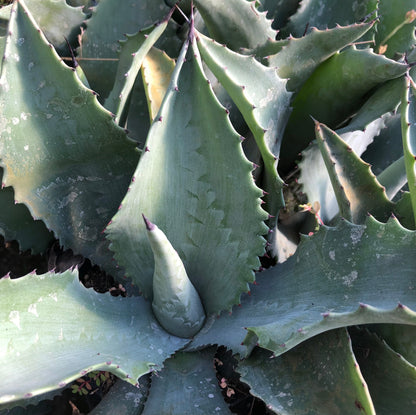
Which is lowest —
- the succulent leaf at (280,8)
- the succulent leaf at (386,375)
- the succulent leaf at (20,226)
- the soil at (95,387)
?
the soil at (95,387)

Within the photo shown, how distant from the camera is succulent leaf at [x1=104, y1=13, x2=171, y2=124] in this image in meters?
0.94

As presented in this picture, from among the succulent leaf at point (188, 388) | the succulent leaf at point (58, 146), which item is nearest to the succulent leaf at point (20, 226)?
the succulent leaf at point (58, 146)

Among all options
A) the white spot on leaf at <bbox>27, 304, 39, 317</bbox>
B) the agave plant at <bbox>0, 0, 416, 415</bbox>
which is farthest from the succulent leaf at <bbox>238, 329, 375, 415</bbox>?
the white spot on leaf at <bbox>27, 304, 39, 317</bbox>

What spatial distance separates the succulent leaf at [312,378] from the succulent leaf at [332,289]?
0.16 feet

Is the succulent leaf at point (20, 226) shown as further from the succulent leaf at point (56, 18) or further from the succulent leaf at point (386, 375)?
the succulent leaf at point (386, 375)

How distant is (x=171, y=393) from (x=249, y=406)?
Result: 22 cm

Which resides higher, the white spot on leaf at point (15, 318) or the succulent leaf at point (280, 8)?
the succulent leaf at point (280, 8)

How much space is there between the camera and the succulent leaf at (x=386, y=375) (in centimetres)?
80

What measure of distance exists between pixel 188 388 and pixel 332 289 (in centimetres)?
34

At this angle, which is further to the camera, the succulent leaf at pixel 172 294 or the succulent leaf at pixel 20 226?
the succulent leaf at pixel 20 226

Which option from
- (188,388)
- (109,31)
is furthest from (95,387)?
(109,31)

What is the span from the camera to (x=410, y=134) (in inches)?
31.5

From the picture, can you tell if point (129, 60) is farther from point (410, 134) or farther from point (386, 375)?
point (386, 375)

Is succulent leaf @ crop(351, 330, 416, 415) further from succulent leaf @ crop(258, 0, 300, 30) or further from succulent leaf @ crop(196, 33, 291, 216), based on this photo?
succulent leaf @ crop(258, 0, 300, 30)
